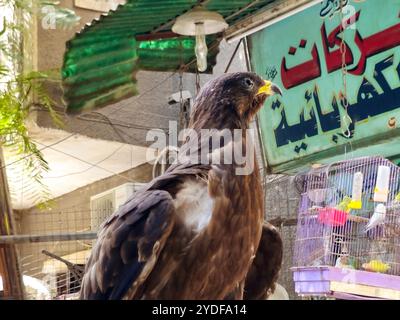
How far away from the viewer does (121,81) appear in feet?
16.1

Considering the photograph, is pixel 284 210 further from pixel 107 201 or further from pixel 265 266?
pixel 265 266

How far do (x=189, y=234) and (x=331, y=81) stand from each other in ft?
9.76

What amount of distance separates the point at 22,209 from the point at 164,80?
2646 mm

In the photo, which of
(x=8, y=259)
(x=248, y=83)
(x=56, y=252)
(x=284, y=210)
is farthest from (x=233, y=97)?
(x=56, y=252)

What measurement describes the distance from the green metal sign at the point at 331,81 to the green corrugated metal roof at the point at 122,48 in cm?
45

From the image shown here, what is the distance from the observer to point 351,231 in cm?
439

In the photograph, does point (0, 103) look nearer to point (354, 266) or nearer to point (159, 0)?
point (159, 0)

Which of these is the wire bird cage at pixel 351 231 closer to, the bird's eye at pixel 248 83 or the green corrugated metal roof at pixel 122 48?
the green corrugated metal roof at pixel 122 48

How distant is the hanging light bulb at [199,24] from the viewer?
435 cm

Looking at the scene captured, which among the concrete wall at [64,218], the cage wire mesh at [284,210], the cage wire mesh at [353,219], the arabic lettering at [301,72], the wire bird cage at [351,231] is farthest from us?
the concrete wall at [64,218]

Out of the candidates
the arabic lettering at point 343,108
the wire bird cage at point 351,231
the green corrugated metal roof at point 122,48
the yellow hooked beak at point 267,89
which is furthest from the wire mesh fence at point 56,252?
the yellow hooked beak at point 267,89

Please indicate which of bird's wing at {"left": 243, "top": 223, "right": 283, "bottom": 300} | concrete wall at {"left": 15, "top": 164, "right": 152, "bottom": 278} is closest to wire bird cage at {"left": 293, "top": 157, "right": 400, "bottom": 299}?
bird's wing at {"left": 243, "top": 223, "right": 283, "bottom": 300}

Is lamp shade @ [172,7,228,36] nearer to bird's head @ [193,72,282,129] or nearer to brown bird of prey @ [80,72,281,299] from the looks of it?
bird's head @ [193,72,282,129]
